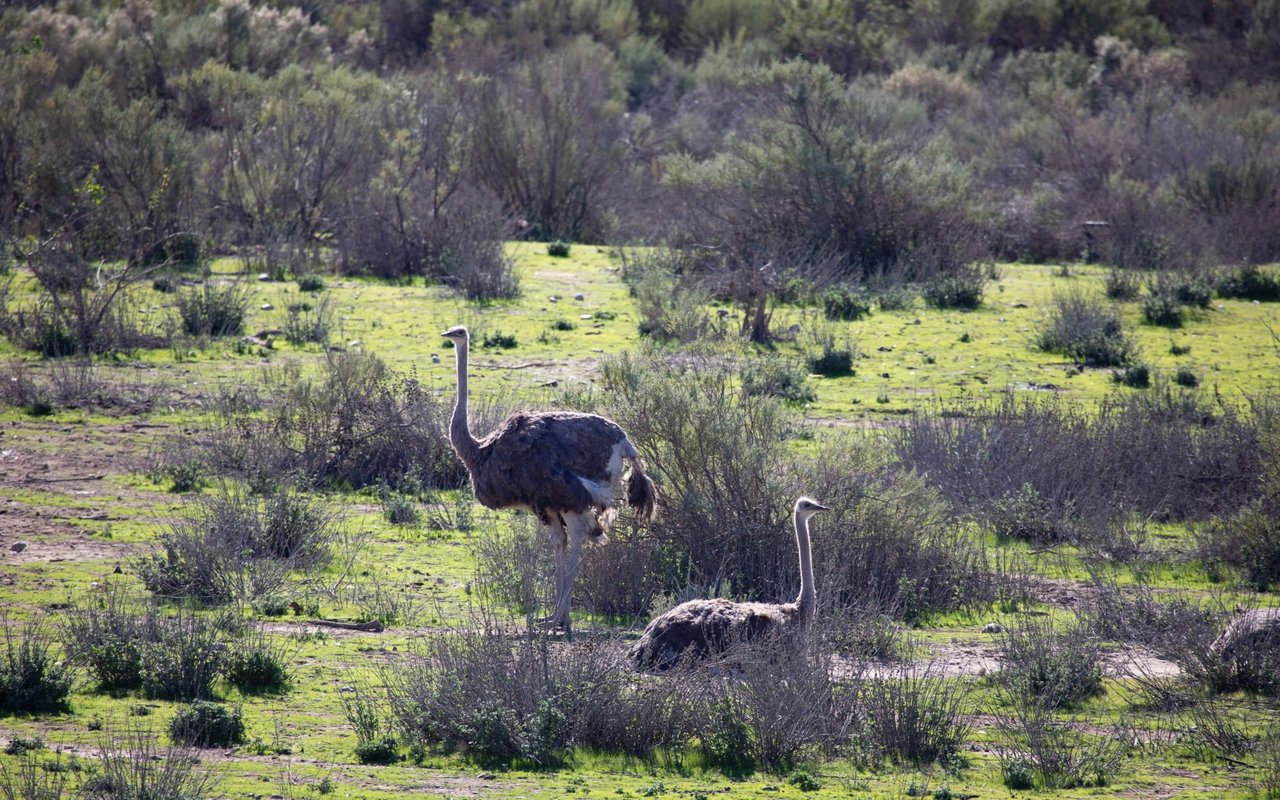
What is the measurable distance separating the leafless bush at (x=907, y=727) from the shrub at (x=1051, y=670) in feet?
2.55

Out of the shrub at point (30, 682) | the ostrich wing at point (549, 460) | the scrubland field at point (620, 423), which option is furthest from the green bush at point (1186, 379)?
the shrub at point (30, 682)

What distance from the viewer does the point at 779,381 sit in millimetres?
15086

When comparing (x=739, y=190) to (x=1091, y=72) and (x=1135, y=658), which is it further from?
(x=1091, y=72)

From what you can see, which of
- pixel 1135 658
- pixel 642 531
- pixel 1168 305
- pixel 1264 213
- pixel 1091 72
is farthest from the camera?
pixel 1091 72

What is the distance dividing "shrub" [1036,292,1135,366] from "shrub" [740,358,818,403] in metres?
4.00

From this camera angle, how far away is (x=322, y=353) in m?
16.6

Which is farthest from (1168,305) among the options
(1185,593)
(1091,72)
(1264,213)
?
(1091,72)

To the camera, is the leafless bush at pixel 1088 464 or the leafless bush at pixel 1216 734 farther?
the leafless bush at pixel 1088 464

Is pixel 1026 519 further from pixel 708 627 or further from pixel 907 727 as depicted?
pixel 907 727

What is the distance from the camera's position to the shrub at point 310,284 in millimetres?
19453

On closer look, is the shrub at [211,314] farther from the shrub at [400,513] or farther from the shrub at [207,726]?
the shrub at [207,726]

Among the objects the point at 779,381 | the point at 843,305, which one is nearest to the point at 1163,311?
the point at 843,305

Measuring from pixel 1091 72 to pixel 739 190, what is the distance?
2093cm

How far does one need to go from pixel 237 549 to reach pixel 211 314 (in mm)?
8030
